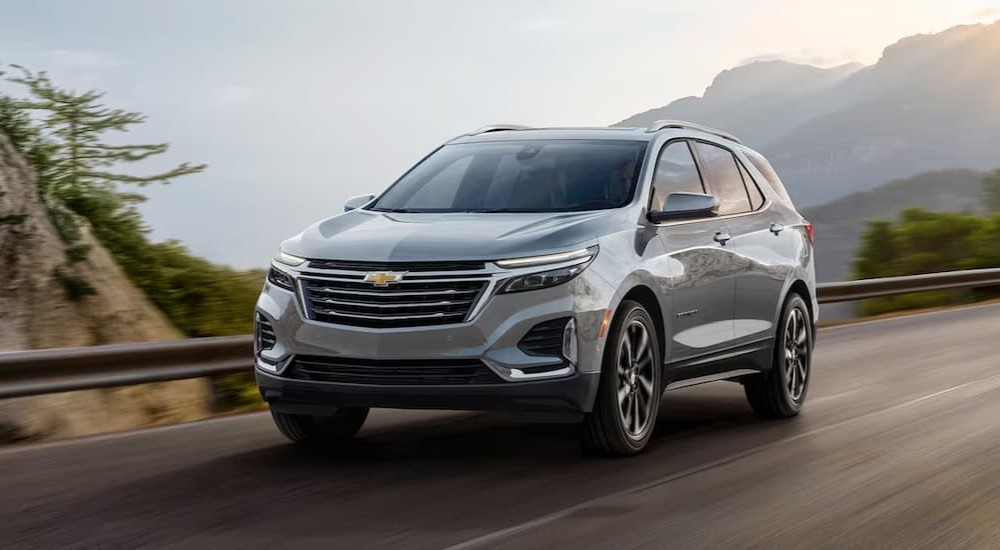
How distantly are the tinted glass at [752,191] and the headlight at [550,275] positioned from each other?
8.87 ft

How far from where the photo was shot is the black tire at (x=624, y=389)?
6590 millimetres

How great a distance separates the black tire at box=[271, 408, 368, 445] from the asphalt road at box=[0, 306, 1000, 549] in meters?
0.10

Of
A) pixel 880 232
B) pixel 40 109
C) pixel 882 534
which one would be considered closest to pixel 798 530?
pixel 882 534

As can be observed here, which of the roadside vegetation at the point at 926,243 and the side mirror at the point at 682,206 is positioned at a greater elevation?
the side mirror at the point at 682,206

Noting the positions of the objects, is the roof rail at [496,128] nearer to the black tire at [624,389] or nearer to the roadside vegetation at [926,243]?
the black tire at [624,389]

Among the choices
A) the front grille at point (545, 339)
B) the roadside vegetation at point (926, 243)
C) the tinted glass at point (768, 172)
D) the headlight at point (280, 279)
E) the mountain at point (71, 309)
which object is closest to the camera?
the front grille at point (545, 339)

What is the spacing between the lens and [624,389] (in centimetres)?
681

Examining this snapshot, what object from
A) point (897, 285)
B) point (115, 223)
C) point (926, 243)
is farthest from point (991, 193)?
point (115, 223)

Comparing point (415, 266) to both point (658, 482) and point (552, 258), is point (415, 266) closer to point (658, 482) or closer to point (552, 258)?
point (552, 258)

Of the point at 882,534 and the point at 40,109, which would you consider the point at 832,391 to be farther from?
the point at 40,109

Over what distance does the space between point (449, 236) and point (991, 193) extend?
34806 millimetres

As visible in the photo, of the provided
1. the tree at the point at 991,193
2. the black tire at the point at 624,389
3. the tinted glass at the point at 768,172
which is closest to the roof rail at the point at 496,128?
the tinted glass at the point at 768,172

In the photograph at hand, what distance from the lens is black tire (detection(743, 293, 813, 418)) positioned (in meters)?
8.79

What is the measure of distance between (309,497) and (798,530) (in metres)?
2.04
